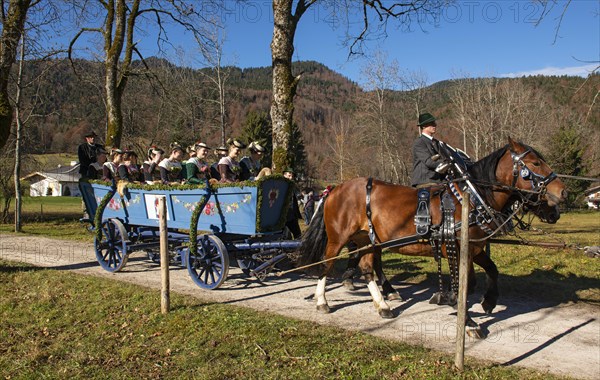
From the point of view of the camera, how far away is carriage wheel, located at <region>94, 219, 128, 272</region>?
9375mm

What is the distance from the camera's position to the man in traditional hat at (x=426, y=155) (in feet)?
21.2

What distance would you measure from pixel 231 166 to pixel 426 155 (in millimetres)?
3514

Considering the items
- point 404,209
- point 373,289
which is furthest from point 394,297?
point 404,209

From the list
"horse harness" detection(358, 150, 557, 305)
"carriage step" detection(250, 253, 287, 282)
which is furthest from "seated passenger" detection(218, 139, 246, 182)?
"horse harness" detection(358, 150, 557, 305)

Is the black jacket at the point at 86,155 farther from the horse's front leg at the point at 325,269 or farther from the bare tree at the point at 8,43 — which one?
the horse's front leg at the point at 325,269

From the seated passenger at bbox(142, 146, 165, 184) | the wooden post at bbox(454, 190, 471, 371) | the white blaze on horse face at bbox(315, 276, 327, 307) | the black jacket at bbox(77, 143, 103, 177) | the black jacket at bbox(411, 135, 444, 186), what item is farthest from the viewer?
the black jacket at bbox(77, 143, 103, 177)

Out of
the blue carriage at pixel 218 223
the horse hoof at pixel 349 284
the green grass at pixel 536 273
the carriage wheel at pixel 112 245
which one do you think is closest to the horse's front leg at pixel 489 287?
the green grass at pixel 536 273

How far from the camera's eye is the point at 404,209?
641 centimetres

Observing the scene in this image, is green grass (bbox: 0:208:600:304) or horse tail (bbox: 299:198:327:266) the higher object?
horse tail (bbox: 299:198:327:266)

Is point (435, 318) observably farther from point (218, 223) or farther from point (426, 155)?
point (218, 223)

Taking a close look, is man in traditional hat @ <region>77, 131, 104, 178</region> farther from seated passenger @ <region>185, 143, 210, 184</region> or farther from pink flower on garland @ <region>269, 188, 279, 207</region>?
pink flower on garland @ <region>269, 188, 279, 207</region>

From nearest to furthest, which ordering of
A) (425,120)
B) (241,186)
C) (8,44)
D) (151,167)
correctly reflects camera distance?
1. (425,120)
2. (241,186)
3. (8,44)
4. (151,167)

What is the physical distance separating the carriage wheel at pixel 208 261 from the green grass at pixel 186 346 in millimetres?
680

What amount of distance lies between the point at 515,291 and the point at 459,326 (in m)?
3.63
